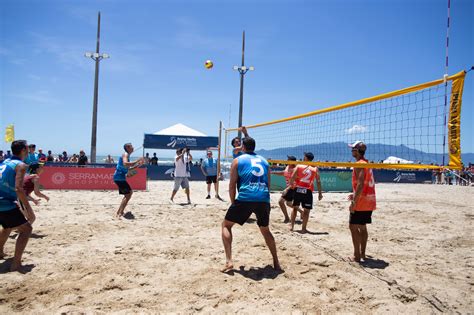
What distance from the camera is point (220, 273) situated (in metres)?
3.57

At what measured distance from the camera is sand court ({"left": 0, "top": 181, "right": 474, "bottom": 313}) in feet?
9.57

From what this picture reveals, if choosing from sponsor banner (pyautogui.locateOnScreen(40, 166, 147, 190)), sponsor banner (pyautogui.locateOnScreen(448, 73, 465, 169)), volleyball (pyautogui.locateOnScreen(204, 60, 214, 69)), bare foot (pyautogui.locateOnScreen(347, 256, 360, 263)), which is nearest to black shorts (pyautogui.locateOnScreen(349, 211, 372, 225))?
bare foot (pyautogui.locateOnScreen(347, 256, 360, 263))

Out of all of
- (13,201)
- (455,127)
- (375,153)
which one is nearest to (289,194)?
(375,153)

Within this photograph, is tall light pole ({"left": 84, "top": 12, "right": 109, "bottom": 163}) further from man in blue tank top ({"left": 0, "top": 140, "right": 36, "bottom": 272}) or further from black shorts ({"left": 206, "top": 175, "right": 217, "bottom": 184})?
man in blue tank top ({"left": 0, "top": 140, "right": 36, "bottom": 272})

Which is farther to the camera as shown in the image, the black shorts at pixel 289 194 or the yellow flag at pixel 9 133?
the yellow flag at pixel 9 133

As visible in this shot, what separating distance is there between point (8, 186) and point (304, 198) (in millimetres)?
4582

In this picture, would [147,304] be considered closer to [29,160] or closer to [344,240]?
[344,240]

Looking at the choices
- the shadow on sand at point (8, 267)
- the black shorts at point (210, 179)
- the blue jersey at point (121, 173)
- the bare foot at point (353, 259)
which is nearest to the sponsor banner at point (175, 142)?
the black shorts at point (210, 179)

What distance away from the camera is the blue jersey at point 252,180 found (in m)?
3.62

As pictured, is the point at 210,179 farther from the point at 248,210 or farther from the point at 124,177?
the point at 248,210

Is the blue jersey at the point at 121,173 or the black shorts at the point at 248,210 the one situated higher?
the blue jersey at the point at 121,173

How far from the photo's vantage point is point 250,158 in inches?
149

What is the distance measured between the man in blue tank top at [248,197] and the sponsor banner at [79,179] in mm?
9243

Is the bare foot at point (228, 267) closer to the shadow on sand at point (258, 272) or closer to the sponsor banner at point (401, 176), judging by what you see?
the shadow on sand at point (258, 272)
